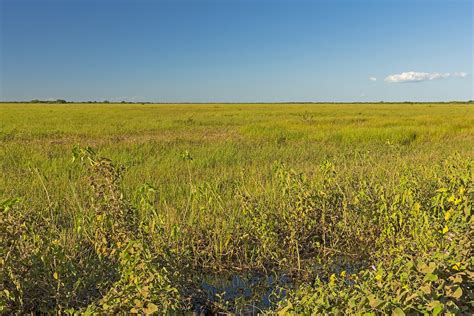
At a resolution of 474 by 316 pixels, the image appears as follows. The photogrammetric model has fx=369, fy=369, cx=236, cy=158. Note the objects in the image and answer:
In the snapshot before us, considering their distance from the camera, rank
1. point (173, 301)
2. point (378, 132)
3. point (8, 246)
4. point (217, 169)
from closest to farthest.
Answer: point (173, 301)
point (8, 246)
point (217, 169)
point (378, 132)

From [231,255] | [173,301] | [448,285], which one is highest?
[448,285]

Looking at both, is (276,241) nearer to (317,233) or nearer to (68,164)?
(317,233)

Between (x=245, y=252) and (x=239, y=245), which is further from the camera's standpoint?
(x=239, y=245)

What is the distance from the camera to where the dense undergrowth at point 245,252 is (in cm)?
201

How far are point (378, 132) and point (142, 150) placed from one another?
326 inches

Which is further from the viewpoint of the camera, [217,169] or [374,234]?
[217,169]

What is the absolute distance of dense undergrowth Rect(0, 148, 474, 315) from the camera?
2.01 meters

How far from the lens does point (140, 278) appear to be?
220 cm

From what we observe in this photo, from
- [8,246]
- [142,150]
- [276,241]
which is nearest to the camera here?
[8,246]

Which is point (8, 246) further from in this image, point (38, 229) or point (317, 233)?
point (317, 233)

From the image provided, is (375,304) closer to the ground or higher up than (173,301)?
higher up

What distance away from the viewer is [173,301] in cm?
217

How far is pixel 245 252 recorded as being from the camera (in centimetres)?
364

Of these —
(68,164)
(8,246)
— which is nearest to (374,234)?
(8,246)
